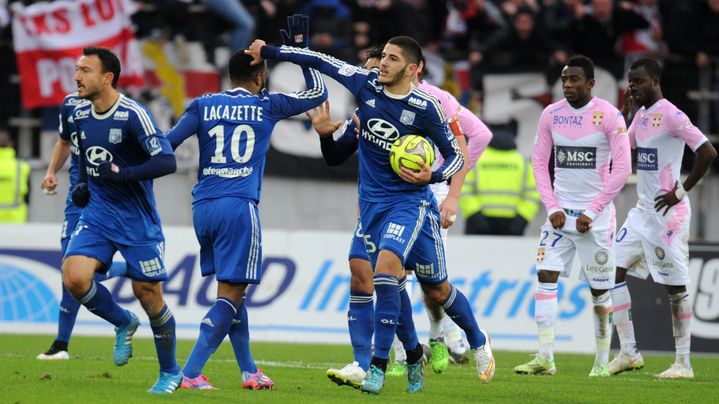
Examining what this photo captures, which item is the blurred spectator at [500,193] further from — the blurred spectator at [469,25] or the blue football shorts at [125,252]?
the blue football shorts at [125,252]

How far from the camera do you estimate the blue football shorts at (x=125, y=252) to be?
9.37 meters

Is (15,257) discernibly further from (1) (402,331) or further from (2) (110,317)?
(1) (402,331)

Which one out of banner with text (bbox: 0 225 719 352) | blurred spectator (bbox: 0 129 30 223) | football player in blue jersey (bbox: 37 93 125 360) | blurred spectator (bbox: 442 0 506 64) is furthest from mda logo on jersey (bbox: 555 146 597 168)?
blurred spectator (bbox: 0 129 30 223)

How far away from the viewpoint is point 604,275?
12.1 m

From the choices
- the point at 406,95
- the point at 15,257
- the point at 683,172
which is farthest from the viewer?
the point at 683,172

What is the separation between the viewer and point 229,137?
958 cm

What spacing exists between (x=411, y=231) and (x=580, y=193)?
3047mm

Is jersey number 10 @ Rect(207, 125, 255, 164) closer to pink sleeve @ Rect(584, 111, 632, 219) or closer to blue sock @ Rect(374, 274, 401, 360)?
blue sock @ Rect(374, 274, 401, 360)

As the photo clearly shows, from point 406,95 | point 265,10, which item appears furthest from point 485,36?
point 406,95

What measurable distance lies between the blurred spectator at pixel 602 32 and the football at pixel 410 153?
1009cm

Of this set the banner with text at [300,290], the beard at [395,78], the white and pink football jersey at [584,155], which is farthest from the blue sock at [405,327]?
the banner with text at [300,290]

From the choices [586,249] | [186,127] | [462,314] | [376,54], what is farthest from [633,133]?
[186,127]

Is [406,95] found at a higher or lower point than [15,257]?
higher

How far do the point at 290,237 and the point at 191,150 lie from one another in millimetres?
3616
